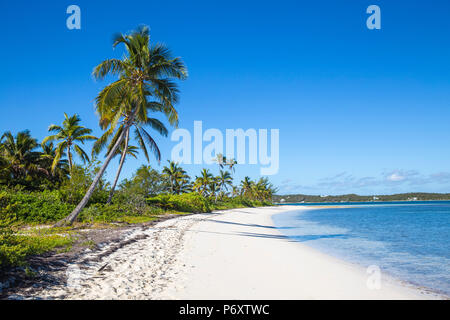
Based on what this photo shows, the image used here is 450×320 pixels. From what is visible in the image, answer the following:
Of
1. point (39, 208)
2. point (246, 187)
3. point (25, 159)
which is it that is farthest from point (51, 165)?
point (246, 187)

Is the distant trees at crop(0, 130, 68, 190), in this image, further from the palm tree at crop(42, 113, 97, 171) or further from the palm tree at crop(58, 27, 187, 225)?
the palm tree at crop(58, 27, 187, 225)

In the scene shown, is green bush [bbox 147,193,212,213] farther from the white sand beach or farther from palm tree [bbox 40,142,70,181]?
the white sand beach

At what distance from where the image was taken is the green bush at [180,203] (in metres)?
24.3

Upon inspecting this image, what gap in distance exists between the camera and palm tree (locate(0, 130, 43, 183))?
24.5 m

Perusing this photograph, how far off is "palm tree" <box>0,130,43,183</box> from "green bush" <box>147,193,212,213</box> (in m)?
13.7

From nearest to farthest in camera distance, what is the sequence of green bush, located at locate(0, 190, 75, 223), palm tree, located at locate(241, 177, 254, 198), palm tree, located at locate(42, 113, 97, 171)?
green bush, located at locate(0, 190, 75, 223)
palm tree, located at locate(42, 113, 97, 171)
palm tree, located at locate(241, 177, 254, 198)

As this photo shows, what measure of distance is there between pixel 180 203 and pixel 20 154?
17.1m

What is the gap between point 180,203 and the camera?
27.1 metres

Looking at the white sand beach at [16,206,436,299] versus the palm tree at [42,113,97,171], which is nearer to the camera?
the white sand beach at [16,206,436,299]

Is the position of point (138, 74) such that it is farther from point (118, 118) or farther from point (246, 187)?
point (246, 187)

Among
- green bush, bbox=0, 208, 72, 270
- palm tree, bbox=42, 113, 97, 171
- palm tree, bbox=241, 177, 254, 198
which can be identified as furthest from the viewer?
palm tree, bbox=241, 177, 254, 198

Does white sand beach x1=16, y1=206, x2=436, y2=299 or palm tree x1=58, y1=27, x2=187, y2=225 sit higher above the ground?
palm tree x1=58, y1=27, x2=187, y2=225

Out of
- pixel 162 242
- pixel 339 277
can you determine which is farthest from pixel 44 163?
pixel 339 277

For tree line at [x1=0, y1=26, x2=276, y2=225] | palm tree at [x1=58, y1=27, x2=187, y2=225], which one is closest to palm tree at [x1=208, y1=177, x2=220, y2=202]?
tree line at [x1=0, y1=26, x2=276, y2=225]
